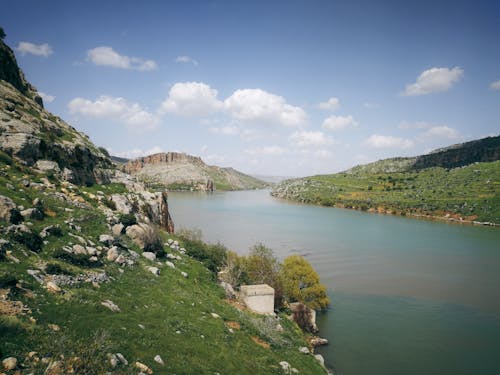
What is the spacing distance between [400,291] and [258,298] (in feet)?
117

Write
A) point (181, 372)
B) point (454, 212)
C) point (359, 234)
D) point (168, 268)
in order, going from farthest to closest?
point (454, 212) → point (359, 234) → point (168, 268) → point (181, 372)

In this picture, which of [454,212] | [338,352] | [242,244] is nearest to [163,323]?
[338,352]

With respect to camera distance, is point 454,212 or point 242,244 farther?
point 454,212

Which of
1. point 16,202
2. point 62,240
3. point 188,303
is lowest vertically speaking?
point 188,303

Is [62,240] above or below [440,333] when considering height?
above

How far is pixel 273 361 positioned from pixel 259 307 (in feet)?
45.3

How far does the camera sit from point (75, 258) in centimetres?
1883

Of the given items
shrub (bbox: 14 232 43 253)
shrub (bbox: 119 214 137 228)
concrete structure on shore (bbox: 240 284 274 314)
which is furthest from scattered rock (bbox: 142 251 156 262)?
concrete structure on shore (bbox: 240 284 274 314)

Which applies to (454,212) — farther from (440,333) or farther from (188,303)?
(188,303)

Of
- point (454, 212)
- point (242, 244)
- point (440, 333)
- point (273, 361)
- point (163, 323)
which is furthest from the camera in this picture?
point (454, 212)

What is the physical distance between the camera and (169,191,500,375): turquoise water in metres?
37.1

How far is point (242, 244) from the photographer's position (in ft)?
281

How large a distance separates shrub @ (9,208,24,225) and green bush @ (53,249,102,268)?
327 centimetres

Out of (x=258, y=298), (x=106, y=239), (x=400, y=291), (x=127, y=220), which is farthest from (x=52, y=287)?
(x=400, y=291)
